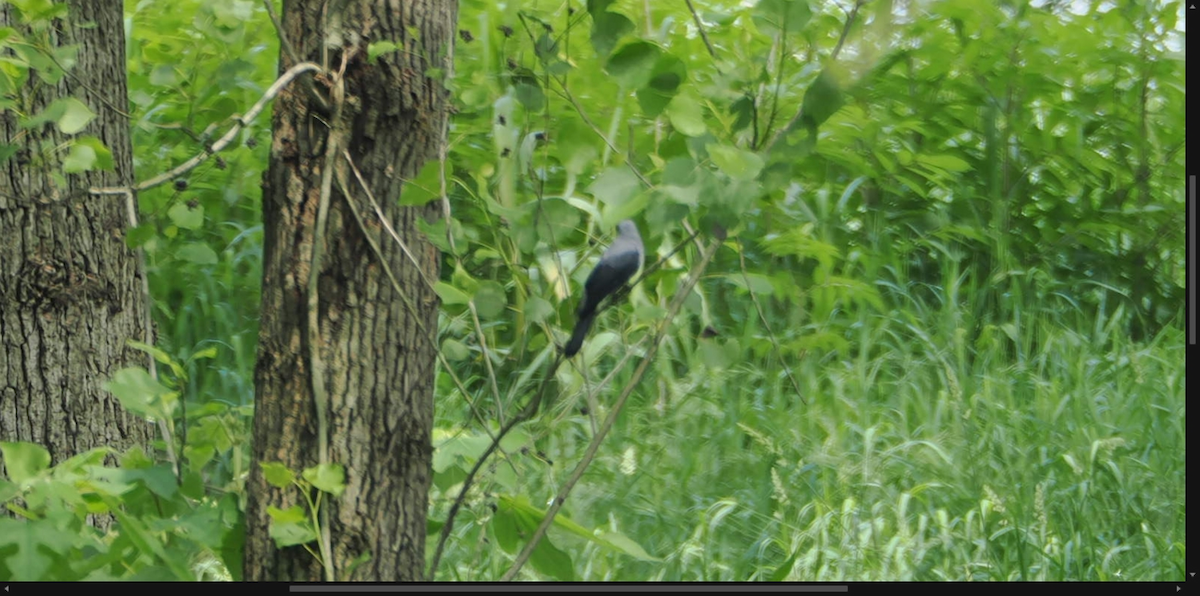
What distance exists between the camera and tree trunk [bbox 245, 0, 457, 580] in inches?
63.1

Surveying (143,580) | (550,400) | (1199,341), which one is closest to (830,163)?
(550,400)

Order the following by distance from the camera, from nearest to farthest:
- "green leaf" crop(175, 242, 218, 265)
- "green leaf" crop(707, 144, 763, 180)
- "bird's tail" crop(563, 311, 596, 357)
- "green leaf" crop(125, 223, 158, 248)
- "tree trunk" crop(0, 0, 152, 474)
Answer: "green leaf" crop(707, 144, 763, 180), "bird's tail" crop(563, 311, 596, 357), "green leaf" crop(125, 223, 158, 248), "green leaf" crop(175, 242, 218, 265), "tree trunk" crop(0, 0, 152, 474)

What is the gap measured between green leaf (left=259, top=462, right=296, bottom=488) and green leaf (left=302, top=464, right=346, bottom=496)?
21mm

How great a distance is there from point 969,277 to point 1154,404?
0.94 metres

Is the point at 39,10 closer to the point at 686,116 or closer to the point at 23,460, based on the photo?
the point at 23,460

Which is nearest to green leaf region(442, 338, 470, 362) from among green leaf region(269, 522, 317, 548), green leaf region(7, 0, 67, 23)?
green leaf region(269, 522, 317, 548)

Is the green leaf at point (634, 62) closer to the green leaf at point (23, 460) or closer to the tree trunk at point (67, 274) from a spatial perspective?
the green leaf at point (23, 460)

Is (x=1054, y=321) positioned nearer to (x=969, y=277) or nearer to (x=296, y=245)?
(x=969, y=277)

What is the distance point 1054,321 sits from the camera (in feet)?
11.9

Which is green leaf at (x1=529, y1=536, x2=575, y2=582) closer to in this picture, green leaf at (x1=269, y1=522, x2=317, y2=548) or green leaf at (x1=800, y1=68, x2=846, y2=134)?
green leaf at (x1=269, y1=522, x2=317, y2=548)

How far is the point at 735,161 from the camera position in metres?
1.33

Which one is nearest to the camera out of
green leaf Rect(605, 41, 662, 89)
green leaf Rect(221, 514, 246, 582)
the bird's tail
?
green leaf Rect(605, 41, 662, 89)

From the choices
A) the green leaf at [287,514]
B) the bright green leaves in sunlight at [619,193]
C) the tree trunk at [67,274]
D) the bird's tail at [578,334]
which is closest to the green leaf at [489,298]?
the bird's tail at [578,334]

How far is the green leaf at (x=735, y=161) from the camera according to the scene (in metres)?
1.32
